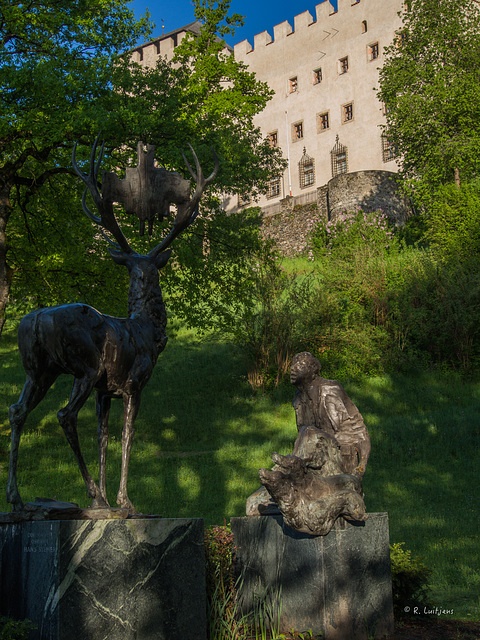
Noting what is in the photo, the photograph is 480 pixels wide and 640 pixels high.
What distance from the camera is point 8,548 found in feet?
15.3

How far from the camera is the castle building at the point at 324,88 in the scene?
46094 mm

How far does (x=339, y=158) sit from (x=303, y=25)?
10.8m

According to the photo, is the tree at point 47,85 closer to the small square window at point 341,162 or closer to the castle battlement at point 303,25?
the small square window at point 341,162

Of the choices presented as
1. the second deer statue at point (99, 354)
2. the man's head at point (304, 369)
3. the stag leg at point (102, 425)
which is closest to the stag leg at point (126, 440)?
the second deer statue at point (99, 354)

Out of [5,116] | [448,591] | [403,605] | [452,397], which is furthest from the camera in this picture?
[452,397]

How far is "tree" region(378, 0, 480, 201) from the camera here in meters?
29.6

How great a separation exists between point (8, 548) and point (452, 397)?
668 inches

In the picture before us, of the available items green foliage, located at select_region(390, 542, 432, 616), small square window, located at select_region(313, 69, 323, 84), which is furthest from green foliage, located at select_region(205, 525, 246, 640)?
small square window, located at select_region(313, 69, 323, 84)

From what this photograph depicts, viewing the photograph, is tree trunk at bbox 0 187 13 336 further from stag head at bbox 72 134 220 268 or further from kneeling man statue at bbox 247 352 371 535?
kneeling man statue at bbox 247 352 371 535

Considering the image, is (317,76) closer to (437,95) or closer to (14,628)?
(437,95)

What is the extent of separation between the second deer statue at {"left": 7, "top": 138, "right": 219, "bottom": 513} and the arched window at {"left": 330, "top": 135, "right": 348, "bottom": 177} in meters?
43.8

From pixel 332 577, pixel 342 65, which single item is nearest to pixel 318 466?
pixel 332 577

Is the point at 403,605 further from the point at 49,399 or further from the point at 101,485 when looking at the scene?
the point at 49,399

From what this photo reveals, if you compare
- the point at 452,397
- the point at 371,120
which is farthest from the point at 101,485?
the point at 371,120
